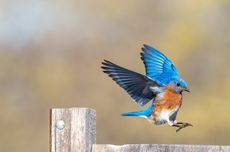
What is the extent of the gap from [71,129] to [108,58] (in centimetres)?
1396

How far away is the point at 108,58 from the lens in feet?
59.5

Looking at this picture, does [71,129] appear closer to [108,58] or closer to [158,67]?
[158,67]

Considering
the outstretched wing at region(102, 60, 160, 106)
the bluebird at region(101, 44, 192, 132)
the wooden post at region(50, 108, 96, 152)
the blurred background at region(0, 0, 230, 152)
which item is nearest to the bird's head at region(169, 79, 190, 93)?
the bluebird at region(101, 44, 192, 132)

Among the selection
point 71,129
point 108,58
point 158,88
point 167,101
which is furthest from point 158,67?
point 108,58

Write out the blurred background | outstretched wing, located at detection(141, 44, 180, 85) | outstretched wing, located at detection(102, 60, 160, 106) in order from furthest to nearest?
the blurred background → outstretched wing, located at detection(141, 44, 180, 85) → outstretched wing, located at detection(102, 60, 160, 106)

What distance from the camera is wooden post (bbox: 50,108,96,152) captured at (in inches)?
163

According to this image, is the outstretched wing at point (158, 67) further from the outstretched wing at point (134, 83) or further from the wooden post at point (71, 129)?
the wooden post at point (71, 129)

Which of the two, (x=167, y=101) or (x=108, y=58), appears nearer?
(x=167, y=101)

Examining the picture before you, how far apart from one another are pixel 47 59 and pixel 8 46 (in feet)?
2.69

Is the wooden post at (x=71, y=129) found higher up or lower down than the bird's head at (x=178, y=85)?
lower down

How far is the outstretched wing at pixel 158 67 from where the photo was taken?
17.8 feet

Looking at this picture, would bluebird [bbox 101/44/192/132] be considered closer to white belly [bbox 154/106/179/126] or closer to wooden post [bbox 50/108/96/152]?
white belly [bbox 154/106/179/126]

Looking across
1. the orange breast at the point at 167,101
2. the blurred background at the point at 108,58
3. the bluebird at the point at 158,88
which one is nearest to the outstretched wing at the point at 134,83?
the bluebird at the point at 158,88

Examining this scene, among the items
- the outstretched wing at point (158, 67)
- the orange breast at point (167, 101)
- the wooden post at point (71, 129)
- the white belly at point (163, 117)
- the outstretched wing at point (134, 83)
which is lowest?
the wooden post at point (71, 129)
